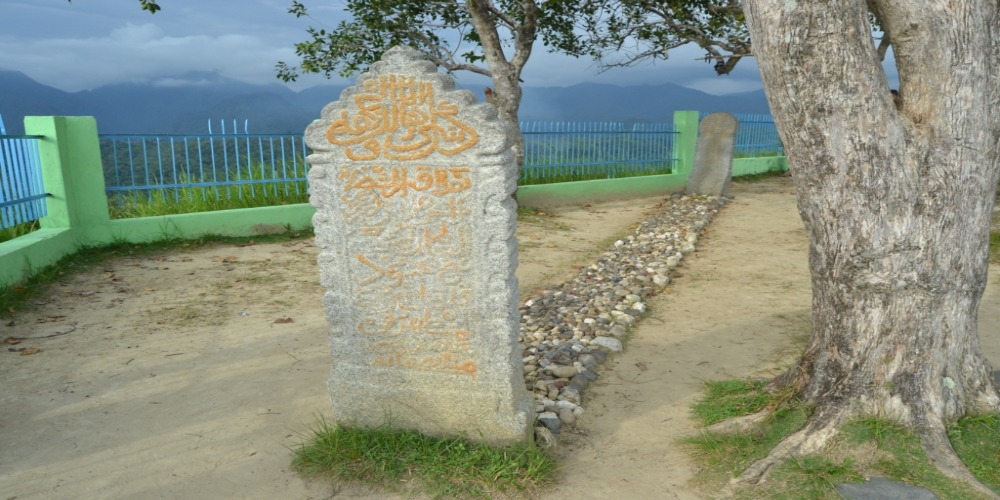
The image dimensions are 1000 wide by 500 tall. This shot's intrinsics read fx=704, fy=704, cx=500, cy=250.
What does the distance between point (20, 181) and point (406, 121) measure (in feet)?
21.0

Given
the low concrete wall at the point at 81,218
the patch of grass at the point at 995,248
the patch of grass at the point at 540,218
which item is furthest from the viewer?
the patch of grass at the point at 540,218

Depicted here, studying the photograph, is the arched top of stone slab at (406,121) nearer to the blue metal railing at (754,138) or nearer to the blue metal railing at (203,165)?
the blue metal railing at (203,165)

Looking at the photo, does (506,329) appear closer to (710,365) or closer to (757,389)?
(757,389)

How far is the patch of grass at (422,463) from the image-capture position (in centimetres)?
327

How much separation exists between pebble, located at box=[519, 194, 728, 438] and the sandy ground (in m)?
0.13

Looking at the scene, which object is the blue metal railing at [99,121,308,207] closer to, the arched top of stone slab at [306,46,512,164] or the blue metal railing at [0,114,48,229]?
the blue metal railing at [0,114,48,229]

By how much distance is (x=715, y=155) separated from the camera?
1287cm

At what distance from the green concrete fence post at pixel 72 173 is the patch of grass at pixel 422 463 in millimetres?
6167

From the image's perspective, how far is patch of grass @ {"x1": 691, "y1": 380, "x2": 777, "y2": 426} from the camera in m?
3.89

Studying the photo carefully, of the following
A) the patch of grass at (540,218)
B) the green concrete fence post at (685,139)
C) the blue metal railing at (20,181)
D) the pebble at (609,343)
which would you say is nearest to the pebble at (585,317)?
the pebble at (609,343)

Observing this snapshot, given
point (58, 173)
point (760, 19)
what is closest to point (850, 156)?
point (760, 19)

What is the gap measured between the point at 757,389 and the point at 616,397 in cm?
82

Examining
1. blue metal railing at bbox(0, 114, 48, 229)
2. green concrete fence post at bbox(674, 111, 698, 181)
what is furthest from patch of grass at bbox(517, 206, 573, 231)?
blue metal railing at bbox(0, 114, 48, 229)

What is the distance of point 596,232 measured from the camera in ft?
32.7
